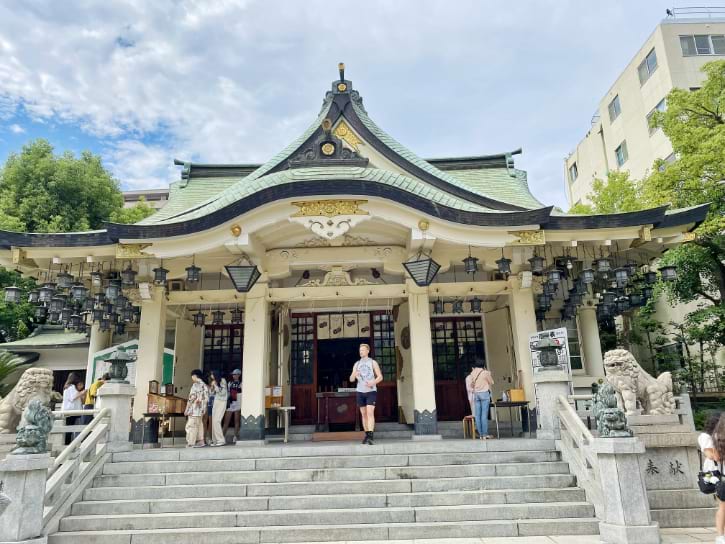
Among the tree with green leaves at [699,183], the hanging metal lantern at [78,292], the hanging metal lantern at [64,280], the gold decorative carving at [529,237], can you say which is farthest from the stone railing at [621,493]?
the hanging metal lantern at [64,280]

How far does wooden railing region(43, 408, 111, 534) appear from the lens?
593 cm

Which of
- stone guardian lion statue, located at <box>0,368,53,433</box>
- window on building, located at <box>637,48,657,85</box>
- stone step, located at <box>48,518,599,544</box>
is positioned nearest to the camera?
stone step, located at <box>48,518,599,544</box>

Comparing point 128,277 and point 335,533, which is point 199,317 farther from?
A: point 335,533

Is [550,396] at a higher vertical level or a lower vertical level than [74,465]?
higher

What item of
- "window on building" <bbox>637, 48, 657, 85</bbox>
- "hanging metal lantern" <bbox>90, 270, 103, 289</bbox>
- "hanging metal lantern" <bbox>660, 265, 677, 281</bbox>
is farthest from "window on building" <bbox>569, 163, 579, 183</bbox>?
"hanging metal lantern" <bbox>90, 270, 103, 289</bbox>

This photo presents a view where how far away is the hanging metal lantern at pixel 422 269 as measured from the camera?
9121mm

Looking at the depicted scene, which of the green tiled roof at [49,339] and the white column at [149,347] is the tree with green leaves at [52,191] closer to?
the green tiled roof at [49,339]

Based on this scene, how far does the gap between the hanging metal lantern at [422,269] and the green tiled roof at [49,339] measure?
10.8 m

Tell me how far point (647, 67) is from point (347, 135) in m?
18.9

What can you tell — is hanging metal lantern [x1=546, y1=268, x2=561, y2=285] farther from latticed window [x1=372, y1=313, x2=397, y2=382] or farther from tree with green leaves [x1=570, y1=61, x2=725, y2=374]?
tree with green leaves [x1=570, y1=61, x2=725, y2=374]

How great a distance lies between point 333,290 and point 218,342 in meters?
4.37

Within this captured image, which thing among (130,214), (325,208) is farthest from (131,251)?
(130,214)

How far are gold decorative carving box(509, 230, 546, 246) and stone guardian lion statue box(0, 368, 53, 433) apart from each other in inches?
315

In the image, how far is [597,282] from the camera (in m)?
11.8
